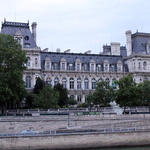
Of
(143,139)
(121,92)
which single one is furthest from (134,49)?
(143,139)

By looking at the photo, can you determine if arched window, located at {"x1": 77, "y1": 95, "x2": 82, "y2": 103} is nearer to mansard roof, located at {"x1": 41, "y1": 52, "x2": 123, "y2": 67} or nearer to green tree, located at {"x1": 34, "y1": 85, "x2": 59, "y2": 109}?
mansard roof, located at {"x1": 41, "y1": 52, "x2": 123, "y2": 67}

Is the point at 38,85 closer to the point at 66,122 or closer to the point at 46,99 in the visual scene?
the point at 46,99

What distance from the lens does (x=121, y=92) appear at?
65.2 m

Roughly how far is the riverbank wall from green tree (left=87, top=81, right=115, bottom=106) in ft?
73.3

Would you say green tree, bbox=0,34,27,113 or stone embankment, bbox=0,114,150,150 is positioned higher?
green tree, bbox=0,34,27,113

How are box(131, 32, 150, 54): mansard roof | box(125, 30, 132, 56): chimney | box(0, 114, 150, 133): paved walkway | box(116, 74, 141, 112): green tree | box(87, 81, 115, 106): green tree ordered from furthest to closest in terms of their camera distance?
box(125, 30, 132, 56): chimney < box(131, 32, 150, 54): mansard roof < box(87, 81, 115, 106): green tree < box(116, 74, 141, 112): green tree < box(0, 114, 150, 133): paved walkway

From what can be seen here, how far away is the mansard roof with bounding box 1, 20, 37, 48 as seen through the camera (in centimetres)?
7700

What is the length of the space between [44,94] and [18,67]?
251 inches

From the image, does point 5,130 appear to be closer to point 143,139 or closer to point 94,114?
point 94,114

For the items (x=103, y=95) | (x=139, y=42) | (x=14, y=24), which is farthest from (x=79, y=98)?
(x=14, y=24)

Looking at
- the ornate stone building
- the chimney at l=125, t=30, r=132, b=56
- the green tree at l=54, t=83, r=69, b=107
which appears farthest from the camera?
the chimney at l=125, t=30, r=132, b=56

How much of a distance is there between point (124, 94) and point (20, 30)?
26971 mm

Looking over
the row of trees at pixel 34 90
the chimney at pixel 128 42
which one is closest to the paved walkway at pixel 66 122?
the row of trees at pixel 34 90

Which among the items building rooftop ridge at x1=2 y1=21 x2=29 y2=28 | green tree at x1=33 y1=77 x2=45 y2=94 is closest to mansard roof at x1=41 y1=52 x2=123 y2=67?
building rooftop ridge at x1=2 y1=21 x2=29 y2=28
